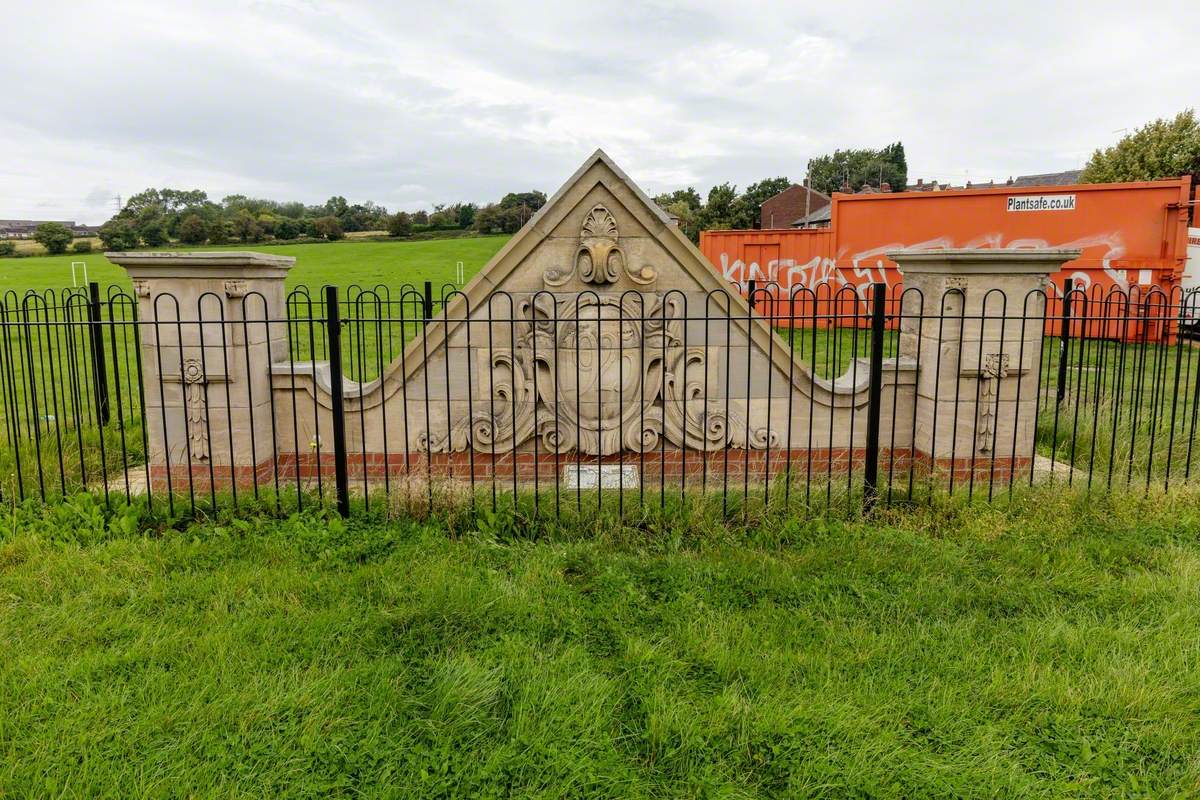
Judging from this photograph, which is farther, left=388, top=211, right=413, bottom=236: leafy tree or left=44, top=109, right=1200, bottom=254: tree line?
left=388, top=211, right=413, bottom=236: leafy tree

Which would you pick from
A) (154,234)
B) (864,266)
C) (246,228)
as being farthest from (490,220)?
(864,266)

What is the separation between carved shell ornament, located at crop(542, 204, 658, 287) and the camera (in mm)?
5496

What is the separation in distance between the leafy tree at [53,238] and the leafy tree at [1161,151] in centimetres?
4940

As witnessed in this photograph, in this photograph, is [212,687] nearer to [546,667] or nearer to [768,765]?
[546,667]

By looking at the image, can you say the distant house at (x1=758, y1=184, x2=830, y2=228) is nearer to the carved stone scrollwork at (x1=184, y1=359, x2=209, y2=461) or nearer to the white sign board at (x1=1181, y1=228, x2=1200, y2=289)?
the white sign board at (x1=1181, y1=228, x2=1200, y2=289)

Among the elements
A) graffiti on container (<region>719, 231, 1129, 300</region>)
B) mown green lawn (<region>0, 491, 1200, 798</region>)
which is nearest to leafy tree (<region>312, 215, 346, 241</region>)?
graffiti on container (<region>719, 231, 1129, 300</region>)

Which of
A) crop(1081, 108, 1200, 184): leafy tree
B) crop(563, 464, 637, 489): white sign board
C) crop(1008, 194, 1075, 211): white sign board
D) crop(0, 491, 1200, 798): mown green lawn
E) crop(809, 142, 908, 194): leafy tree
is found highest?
crop(809, 142, 908, 194): leafy tree

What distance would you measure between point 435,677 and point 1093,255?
16147 mm

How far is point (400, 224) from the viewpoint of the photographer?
46.4 meters

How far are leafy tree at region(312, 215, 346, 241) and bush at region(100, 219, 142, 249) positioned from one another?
9610 mm

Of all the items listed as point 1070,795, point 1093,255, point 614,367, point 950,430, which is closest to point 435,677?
point 1070,795

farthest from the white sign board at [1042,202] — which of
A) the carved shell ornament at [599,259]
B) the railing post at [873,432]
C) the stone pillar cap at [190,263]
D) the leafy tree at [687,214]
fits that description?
the leafy tree at [687,214]

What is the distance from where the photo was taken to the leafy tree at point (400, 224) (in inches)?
1797

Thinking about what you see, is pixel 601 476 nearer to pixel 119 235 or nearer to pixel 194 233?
pixel 194 233
